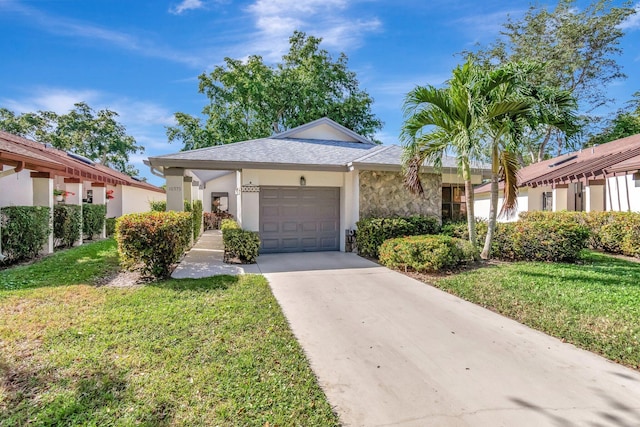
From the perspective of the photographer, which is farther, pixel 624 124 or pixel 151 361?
pixel 624 124

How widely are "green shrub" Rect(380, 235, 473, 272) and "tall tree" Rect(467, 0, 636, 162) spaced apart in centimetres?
1904

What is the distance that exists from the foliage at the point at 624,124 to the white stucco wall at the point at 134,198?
32.9 meters

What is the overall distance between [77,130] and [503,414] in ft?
134

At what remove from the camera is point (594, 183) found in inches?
547

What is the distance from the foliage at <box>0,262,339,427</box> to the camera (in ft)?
9.18

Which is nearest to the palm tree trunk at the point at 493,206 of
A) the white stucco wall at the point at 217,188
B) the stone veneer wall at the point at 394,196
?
the stone veneer wall at the point at 394,196

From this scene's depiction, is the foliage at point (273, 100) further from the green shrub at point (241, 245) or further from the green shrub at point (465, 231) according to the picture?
the green shrub at point (241, 245)

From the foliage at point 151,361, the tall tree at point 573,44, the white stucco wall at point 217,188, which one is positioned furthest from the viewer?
the white stucco wall at point 217,188

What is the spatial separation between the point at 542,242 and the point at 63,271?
12.0m

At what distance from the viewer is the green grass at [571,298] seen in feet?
14.3

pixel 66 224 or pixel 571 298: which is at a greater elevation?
pixel 66 224

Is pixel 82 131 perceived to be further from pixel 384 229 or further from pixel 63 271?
pixel 384 229

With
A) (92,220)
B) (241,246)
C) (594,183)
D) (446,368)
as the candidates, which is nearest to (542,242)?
(446,368)

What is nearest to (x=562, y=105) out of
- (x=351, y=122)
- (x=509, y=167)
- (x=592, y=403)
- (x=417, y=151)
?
(x=509, y=167)
